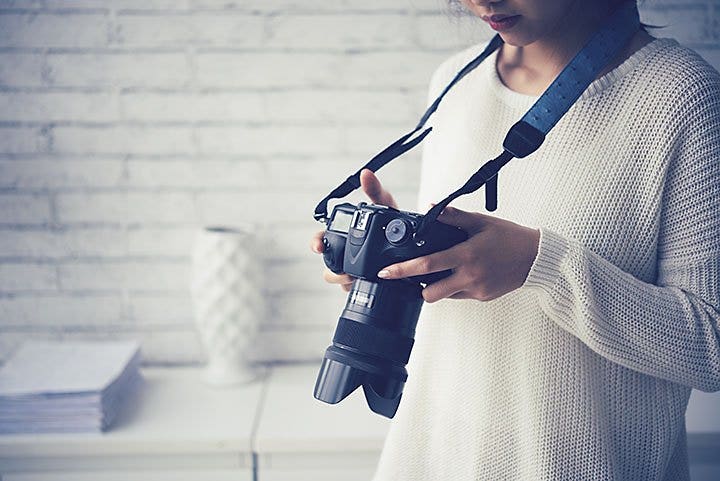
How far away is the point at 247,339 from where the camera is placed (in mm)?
1137

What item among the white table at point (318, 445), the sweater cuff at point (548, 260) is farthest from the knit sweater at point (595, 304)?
the white table at point (318, 445)

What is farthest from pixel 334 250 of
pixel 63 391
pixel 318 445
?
pixel 63 391

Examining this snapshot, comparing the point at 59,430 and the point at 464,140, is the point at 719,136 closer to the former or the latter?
the point at 464,140

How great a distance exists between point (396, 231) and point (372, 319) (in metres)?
0.10

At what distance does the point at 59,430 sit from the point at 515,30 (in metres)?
0.90

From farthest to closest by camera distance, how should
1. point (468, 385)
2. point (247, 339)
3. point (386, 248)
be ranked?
point (247, 339), point (468, 385), point (386, 248)

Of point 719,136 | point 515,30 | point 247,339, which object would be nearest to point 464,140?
point 515,30

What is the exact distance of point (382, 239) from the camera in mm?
567

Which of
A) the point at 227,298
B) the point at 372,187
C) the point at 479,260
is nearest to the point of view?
the point at 479,260

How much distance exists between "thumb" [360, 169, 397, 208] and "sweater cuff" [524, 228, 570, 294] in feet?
0.62

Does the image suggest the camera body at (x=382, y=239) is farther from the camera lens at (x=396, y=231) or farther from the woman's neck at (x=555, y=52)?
the woman's neck at (x=555, y=52)

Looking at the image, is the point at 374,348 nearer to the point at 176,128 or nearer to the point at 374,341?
the point at 374,341

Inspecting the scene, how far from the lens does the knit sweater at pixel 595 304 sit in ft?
1.96

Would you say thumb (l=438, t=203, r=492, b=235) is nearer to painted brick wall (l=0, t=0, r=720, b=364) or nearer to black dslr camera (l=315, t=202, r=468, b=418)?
black dslr camera (l=315, t=202, r=468, b=418)
